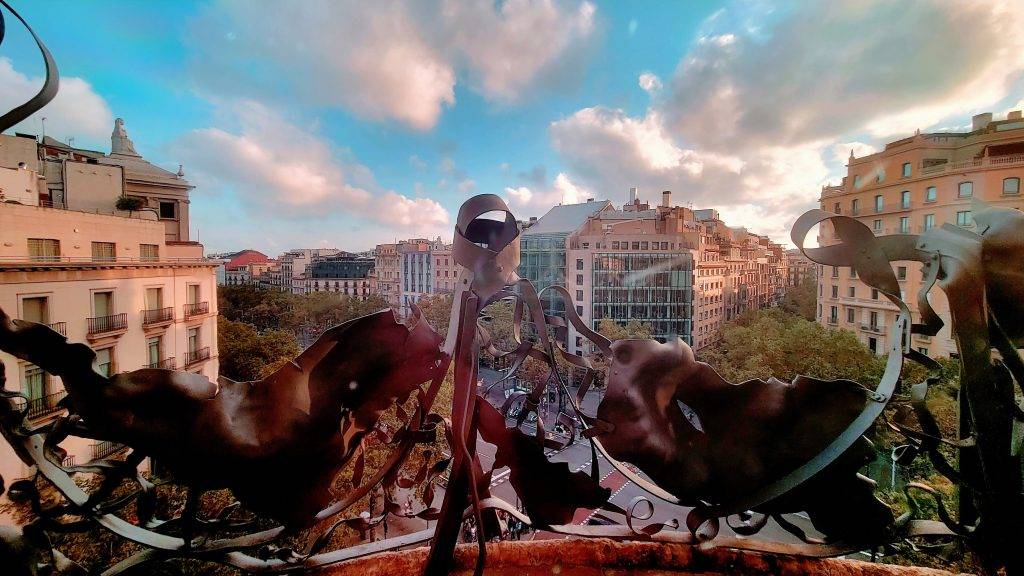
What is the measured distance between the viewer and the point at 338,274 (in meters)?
48.3

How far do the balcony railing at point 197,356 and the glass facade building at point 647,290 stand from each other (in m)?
19.1

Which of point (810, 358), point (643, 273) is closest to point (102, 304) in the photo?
point (810, 358)

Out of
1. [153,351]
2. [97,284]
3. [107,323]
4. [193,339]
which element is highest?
[97,284]

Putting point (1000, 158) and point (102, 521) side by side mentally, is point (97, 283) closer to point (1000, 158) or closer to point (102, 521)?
point (102, 521)

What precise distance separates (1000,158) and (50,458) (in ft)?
68.0

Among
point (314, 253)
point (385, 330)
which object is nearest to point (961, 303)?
point (385, 330)

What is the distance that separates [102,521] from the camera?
1.88m

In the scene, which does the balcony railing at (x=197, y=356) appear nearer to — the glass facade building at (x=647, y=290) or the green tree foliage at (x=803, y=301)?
the glass facade building at (x=647, y=290)

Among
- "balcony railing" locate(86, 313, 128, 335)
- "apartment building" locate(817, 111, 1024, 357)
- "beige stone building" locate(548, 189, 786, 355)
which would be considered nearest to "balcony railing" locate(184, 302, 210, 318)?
"balcony railing" locate(86, 313, 128, 335)

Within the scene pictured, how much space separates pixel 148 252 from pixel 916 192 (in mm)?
23378

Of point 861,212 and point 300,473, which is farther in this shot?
point 861,212

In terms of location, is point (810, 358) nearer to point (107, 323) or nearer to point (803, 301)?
point (107, 323)

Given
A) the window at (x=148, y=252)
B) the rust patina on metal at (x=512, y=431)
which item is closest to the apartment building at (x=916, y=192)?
the rust patina on metal at (x=512, y=431)

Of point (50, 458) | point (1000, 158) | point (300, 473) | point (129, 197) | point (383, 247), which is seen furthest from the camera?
point (383, 247)
